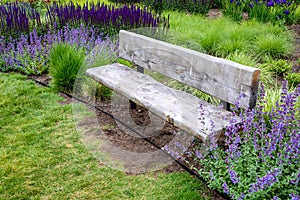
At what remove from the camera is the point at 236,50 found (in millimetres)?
5340

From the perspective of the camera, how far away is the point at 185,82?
3.83 meters

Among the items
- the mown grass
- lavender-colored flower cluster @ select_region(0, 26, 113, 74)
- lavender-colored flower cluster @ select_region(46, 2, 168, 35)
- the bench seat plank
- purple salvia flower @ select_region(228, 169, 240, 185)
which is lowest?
the mown grass

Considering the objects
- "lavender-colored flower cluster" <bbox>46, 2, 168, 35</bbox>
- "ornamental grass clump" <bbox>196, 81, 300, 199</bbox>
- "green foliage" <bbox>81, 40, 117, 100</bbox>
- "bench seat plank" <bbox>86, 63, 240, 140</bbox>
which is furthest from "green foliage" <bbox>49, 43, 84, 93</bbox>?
"ornamental grass clump" <bbox>196, 81, 300, 199</bbox>

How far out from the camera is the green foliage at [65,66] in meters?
4.80

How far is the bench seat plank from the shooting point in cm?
305

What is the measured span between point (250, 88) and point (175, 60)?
1040mm

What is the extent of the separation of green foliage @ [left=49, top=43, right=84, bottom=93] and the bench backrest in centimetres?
71

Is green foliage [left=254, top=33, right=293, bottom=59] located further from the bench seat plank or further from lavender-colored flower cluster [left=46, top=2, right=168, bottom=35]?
the bench seat plank

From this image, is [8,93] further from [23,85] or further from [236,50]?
[236,50]

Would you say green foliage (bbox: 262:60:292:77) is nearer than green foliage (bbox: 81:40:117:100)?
No

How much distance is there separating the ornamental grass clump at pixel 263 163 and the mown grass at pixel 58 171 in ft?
1.08

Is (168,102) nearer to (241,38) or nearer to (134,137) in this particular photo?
(134,137)

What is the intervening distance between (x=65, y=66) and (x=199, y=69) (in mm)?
1982

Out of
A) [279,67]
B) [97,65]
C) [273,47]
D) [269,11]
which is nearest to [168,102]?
[97,65]
